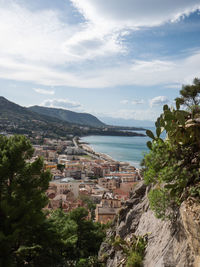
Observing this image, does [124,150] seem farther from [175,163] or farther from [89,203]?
[175,163]

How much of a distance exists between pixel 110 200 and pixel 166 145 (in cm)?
2686

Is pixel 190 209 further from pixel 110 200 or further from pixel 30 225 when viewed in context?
pixel 110 200

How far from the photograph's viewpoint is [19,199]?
6.81m

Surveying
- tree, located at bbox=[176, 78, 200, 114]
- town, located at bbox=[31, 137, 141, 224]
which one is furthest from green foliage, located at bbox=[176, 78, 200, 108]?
town, located at bbox=[31, 137, 141, 224]

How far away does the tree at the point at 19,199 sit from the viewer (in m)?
6.33

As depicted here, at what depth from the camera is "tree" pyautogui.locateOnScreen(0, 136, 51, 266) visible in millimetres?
6328

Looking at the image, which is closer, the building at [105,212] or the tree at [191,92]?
the tree at [191,92]

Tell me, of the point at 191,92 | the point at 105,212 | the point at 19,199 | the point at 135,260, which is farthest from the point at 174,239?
the point at 105,212

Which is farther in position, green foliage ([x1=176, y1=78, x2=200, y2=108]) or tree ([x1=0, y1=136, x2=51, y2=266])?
green foliage ([x1=176, y1=78, x2=200, y2=108])

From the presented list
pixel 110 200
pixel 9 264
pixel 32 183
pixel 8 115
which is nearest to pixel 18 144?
pixel 32 183

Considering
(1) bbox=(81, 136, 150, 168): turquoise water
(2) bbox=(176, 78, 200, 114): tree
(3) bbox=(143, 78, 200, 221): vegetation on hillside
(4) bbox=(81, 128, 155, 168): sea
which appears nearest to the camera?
(3) bbox=(143, 78, 200, 221): vegetation on hillside

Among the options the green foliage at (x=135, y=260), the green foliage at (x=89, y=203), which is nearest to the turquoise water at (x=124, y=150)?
the green foliage at (x=89, y=203)

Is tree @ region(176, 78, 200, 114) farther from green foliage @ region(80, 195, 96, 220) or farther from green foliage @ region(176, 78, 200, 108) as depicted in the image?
green foliage @ region(80, 195, 96, 220)

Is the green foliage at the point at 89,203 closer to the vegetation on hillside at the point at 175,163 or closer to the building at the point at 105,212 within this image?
the building at the point at 105,212
